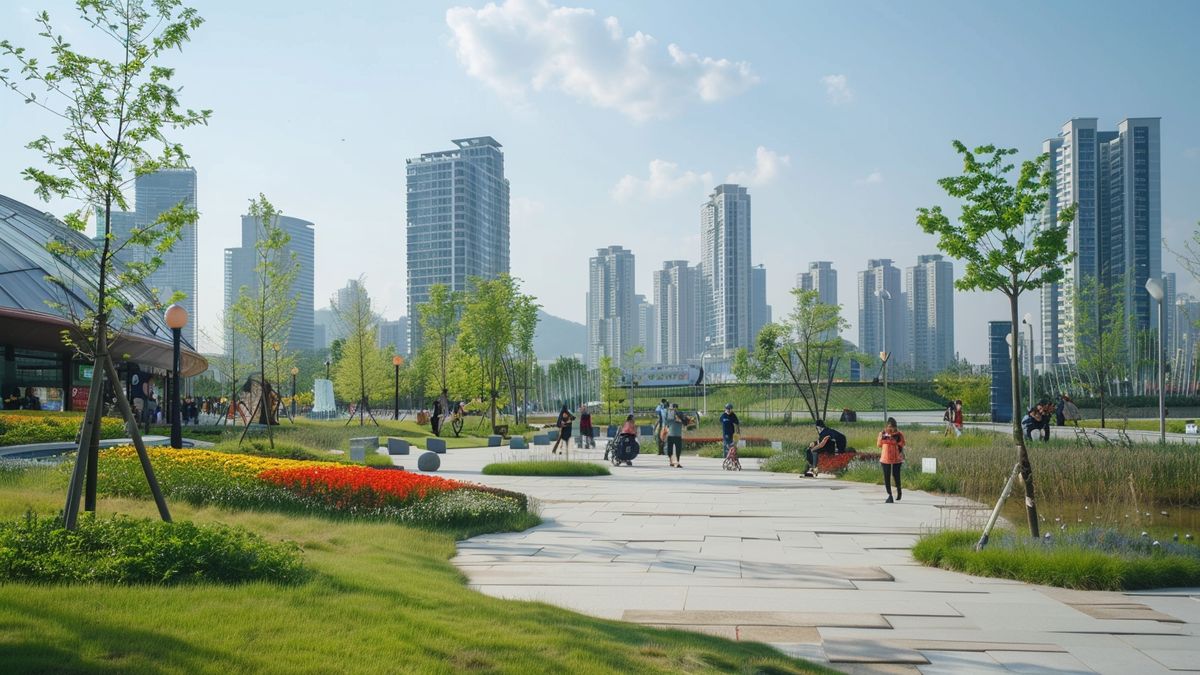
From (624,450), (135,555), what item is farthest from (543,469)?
(135,555)

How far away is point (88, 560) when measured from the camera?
6305 mm

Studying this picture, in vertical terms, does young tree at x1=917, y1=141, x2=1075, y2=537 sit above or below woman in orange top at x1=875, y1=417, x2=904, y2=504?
above

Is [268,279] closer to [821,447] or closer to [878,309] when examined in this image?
[821,447]

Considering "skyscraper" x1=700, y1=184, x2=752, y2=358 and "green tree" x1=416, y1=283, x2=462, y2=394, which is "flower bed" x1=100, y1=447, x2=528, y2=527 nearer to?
"green tree" x1=416, y1=283, x2=462, y2=394

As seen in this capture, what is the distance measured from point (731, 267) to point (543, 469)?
134 m

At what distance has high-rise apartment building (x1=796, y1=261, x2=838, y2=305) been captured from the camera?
16246cm

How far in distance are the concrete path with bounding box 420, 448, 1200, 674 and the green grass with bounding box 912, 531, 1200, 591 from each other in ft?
0.85

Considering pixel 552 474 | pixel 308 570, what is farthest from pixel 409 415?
pixel 308 570

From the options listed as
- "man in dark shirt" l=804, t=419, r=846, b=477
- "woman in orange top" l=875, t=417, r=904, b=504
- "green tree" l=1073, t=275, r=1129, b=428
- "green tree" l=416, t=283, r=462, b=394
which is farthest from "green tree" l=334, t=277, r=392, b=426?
"green tree" l=1073, t=275, r=1129, b=428

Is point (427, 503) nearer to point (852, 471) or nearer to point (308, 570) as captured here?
point (308, 570)

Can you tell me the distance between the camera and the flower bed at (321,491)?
12.2 m

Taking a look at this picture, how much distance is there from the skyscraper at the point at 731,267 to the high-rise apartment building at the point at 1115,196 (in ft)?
232

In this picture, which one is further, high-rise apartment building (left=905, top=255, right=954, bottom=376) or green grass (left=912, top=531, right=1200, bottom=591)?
high-rise apartment building (left=905, top=255, right=954, bottom=376)

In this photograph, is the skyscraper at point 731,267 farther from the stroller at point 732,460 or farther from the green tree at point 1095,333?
the stroller at point 732,460
